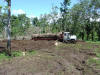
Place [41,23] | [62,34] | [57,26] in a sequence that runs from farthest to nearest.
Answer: [41,23]
[57,26]
[62,34]

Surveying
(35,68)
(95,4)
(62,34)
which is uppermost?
(95,4)

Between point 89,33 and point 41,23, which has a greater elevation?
point 41,23

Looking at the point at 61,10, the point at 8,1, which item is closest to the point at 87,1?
the point at 61,10

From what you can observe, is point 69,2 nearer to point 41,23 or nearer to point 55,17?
point 55,17

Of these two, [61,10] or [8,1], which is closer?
[8,1]

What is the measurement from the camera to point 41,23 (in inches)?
2304

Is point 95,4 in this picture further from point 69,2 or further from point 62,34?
point 62,34

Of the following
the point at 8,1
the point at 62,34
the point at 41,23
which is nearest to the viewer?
the point at 8,1

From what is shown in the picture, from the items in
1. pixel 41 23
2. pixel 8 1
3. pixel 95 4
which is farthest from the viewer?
pixel 41 23

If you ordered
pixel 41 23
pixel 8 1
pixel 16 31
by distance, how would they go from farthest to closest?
pixel 41 23, pixel 16 31, pixel 8 1

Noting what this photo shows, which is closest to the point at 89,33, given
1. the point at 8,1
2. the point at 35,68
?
the point at 8,1

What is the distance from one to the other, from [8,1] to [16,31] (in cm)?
3326

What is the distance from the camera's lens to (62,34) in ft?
90.7

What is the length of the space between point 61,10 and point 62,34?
15.7 m
